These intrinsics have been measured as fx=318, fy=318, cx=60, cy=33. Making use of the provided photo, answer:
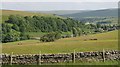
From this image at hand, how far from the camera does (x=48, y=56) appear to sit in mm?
34375

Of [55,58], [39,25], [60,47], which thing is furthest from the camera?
[39,25]

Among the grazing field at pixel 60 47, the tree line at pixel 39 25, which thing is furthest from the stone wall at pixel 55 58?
the tree line at pixel 39 25

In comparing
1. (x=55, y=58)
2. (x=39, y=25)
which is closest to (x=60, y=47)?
(x=55, y=58)

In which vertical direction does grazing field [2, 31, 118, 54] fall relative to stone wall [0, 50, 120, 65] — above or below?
below

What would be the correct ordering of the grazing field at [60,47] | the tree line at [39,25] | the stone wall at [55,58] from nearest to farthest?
the stone wall at [55,58], the grazing field at [60,47], the tree line at [39,25]

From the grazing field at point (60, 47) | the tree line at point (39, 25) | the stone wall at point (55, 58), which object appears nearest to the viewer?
the stone wall at point (55, 58)

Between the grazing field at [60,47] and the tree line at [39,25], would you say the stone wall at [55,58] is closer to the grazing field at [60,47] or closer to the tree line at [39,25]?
the grazing field at [60,47]

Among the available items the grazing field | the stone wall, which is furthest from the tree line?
the stone wall

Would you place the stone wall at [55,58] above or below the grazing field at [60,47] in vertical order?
above

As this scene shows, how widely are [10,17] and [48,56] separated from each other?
495 feet

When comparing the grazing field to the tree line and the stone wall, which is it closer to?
the stone wall

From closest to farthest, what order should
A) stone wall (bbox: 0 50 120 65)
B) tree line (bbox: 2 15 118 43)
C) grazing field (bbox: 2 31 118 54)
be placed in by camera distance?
stone wall (bbox: 0 50 120 65) < grazing field (bbox: 2 31 118 54) < tree line (bbox: 2 15 118 43)

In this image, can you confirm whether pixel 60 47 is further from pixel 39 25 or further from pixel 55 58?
pixel 39 25

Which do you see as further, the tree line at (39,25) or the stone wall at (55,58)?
the tree line at (39,25)
